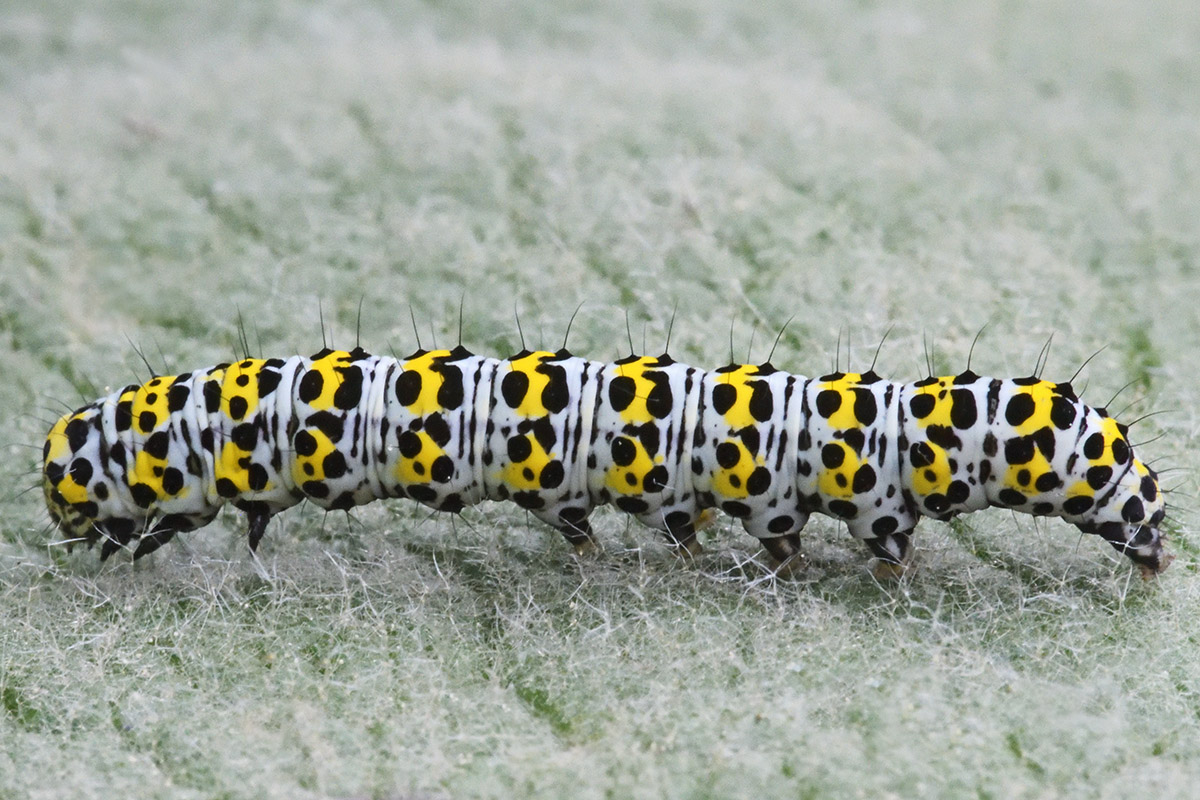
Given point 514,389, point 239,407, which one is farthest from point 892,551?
point 239,407

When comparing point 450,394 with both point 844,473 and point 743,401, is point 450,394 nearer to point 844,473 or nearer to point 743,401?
point 743,401

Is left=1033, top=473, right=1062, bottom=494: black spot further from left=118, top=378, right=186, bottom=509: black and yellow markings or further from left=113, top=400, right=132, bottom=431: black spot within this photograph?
left=113, top=400, right=132, bottom=431: black spot

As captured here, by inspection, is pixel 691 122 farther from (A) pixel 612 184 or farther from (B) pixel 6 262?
(B) pixel 6 262

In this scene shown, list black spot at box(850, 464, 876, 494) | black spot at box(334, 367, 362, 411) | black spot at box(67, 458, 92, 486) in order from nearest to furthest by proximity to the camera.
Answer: black spot at box(850, 464, 876, 494) → black spot at box(334, 367, 362, 411) → black spot at box(67, 458, 92, 486)

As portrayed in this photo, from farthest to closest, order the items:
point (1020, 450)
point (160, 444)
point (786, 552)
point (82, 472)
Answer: point (82, 472) → point (160, 444) → point (786, 552) → point (1020, 450)

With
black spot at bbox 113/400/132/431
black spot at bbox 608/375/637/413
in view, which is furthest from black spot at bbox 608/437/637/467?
black spot at bbox 113/400/132/431

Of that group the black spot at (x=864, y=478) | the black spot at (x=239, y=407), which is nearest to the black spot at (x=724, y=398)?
the black spot at (x=864, y=478)

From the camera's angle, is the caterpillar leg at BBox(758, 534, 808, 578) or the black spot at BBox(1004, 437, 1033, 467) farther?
the caterpillar leg at BBox(758, 534, 808, 578)
